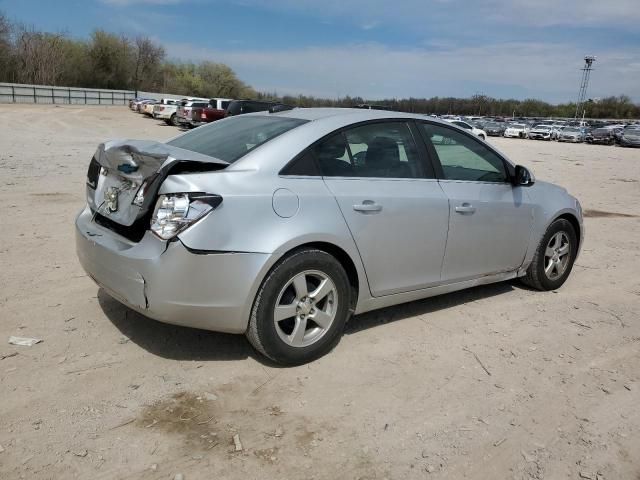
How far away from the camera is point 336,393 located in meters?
3.33

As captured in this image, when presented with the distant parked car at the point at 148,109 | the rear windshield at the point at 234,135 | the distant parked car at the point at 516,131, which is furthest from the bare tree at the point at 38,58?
the rear windshield at the point at 234,135

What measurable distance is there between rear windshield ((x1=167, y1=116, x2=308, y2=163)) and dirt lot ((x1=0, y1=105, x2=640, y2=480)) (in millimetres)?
1336

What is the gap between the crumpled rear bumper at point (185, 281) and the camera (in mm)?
3127

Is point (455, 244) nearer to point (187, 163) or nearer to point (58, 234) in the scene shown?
point (187, 163)

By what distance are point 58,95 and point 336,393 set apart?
56.7 m

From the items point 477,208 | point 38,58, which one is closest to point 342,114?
point 477,208

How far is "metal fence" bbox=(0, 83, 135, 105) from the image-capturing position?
154 ft

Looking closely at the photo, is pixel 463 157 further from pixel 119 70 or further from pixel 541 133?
pixel 119 70

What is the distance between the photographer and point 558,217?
210 inches

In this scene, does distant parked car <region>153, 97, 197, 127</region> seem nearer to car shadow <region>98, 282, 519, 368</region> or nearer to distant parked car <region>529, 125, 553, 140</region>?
distant parked car <region>529, 125, 553, 140</region>

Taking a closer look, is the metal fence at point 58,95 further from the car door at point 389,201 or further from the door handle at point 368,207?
the door handle at point 368,207

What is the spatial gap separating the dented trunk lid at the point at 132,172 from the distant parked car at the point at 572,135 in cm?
Answer: 5053

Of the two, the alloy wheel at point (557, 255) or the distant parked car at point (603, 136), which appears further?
the distant parked car at point (603, 136)

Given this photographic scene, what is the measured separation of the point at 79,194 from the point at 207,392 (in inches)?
263
